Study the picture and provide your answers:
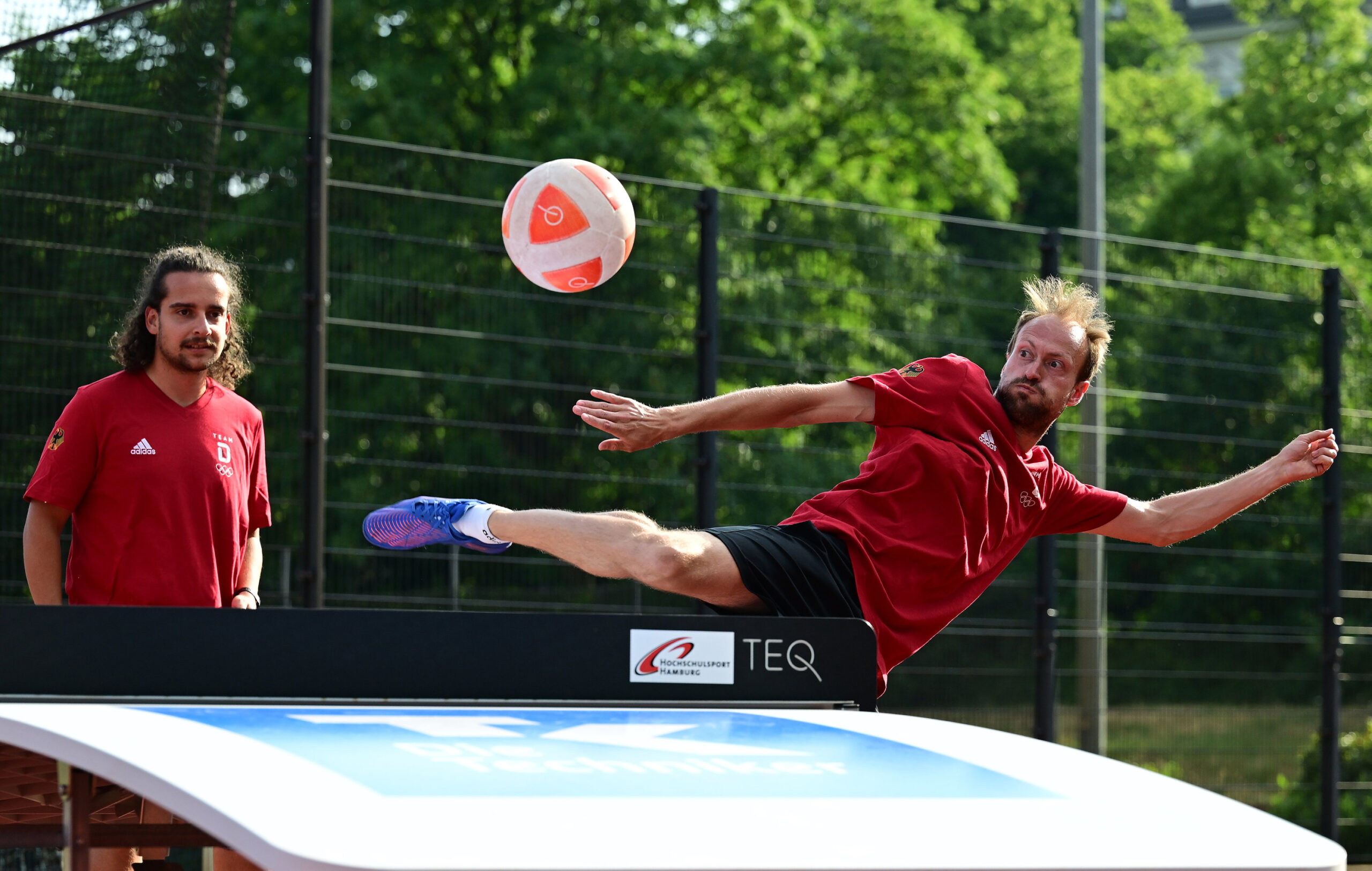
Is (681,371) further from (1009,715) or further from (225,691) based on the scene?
(225,691)

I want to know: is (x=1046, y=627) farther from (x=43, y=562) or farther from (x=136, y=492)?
(x=43, y=562)

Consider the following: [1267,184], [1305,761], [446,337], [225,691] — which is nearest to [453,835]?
[225,691]

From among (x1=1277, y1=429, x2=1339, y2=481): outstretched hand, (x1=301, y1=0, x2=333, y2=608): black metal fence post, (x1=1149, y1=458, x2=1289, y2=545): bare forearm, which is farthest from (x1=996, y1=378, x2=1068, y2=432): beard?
(x1=301, y1=0, x2=333, y2=608): black metal fence post

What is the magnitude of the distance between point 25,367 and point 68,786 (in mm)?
4216

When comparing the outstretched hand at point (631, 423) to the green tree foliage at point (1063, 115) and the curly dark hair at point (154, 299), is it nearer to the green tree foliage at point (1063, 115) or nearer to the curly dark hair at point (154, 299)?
the curly dark hair at point (154, 299)

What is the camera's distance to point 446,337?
7664 millimetres

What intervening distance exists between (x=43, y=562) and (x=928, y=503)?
8.84 feet

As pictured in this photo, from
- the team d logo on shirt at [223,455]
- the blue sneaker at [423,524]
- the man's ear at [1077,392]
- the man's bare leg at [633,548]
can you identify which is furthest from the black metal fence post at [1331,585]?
the team d logo on shirt at [223,455]

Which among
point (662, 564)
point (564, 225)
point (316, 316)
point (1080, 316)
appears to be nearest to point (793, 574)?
point (662, 564)

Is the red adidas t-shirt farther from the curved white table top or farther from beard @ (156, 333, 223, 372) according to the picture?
beard @ (156, 333, 223, 372)

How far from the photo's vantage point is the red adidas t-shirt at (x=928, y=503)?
193 inches

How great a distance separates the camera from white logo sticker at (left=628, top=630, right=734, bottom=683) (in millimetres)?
3832

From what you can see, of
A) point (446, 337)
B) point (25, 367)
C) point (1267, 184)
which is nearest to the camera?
point (25, 367)

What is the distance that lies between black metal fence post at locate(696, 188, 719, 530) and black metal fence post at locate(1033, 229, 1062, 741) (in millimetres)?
1967
